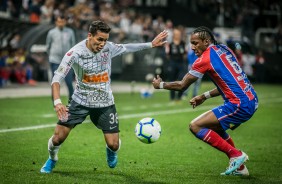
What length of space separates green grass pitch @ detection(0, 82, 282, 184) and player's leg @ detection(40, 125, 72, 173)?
126 mm

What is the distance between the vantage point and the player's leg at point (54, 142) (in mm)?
9336

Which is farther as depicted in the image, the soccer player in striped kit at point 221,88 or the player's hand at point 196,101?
the player's hand at point 196,101

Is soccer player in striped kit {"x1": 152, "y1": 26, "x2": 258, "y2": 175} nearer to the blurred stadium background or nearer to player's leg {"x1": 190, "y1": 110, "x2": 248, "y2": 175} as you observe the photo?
player's leg {"x1": 190, "y1": 110, "x2": 248, "y2": 175}

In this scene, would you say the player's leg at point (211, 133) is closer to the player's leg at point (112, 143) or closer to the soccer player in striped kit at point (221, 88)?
the soccer player in striped kit at point (221, 88)

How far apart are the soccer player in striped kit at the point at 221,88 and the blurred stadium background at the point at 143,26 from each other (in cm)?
1594

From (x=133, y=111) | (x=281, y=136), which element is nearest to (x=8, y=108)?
(x=133, y=111)

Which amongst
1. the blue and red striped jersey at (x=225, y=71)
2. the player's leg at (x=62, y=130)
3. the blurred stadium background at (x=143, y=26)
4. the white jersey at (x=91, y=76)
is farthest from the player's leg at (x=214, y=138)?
the blurred stadium background at (x=143, y=26)

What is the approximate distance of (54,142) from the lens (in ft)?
30.7

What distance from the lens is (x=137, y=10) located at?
4347 centimetres

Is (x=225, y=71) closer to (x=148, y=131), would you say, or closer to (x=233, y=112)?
(x=233, y=112)

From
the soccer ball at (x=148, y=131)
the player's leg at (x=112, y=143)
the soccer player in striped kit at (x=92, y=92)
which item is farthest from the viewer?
the soccer ball at (x=148, y=131)

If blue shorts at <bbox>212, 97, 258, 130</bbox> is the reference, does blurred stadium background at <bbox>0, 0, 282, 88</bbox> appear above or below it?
below

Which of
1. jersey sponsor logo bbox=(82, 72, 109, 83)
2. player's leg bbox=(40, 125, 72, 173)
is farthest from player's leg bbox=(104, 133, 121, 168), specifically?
jersey sponsor logo bbox=(82, 72, 109, 83)

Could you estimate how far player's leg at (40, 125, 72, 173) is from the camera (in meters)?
9.34
